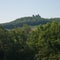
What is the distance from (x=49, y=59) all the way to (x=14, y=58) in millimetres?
9958

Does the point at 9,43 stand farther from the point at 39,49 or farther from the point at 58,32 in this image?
the point at 58,32

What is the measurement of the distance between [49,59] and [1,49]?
38.5 feet

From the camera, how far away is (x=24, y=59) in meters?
64.7

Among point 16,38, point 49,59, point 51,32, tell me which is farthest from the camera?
point 16,38

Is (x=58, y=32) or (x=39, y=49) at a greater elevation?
(x=58, y=32)

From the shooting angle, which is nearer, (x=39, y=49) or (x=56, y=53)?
(x=56, y=53)

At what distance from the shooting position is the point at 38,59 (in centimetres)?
6278

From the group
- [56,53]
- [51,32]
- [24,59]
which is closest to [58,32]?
[51,32]

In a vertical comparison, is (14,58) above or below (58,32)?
below

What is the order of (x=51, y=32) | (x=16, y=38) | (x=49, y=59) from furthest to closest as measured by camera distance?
(x=16, y=38)
(x=51, y=32)
(x=49, y=59)

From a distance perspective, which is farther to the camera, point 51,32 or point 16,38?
point 16,38

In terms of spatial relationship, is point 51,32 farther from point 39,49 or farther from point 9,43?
point 9,43

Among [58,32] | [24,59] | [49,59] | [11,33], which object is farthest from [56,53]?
[11,33]

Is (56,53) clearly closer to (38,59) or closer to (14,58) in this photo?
(38,59)
